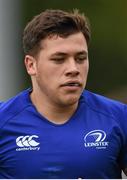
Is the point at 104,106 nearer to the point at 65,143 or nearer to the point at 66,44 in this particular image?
the point at 65,143

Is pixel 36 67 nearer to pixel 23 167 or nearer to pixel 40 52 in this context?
pixel 40 52

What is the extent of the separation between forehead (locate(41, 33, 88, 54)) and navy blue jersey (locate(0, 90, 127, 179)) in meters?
0.33

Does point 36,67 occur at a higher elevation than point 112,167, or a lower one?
higher

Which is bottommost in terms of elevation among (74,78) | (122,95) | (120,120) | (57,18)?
(122,95)

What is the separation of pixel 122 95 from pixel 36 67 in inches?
125

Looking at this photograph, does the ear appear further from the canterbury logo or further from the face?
the canterbury logo

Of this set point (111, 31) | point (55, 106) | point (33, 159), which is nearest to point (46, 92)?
point (55, 106)

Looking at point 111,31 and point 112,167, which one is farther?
point 111,31

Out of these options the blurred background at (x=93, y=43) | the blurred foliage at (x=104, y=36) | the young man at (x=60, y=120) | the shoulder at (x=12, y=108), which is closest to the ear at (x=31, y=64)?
the young man at (x=60, y=120)

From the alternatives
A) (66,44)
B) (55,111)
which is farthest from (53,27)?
(55,111)

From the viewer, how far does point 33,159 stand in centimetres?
328

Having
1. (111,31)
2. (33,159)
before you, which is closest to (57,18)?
(33,159)

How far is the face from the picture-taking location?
3238 millimetres

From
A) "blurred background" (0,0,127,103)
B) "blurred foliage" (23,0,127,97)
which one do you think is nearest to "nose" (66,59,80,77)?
"blurred background" (0,0,127,103)
